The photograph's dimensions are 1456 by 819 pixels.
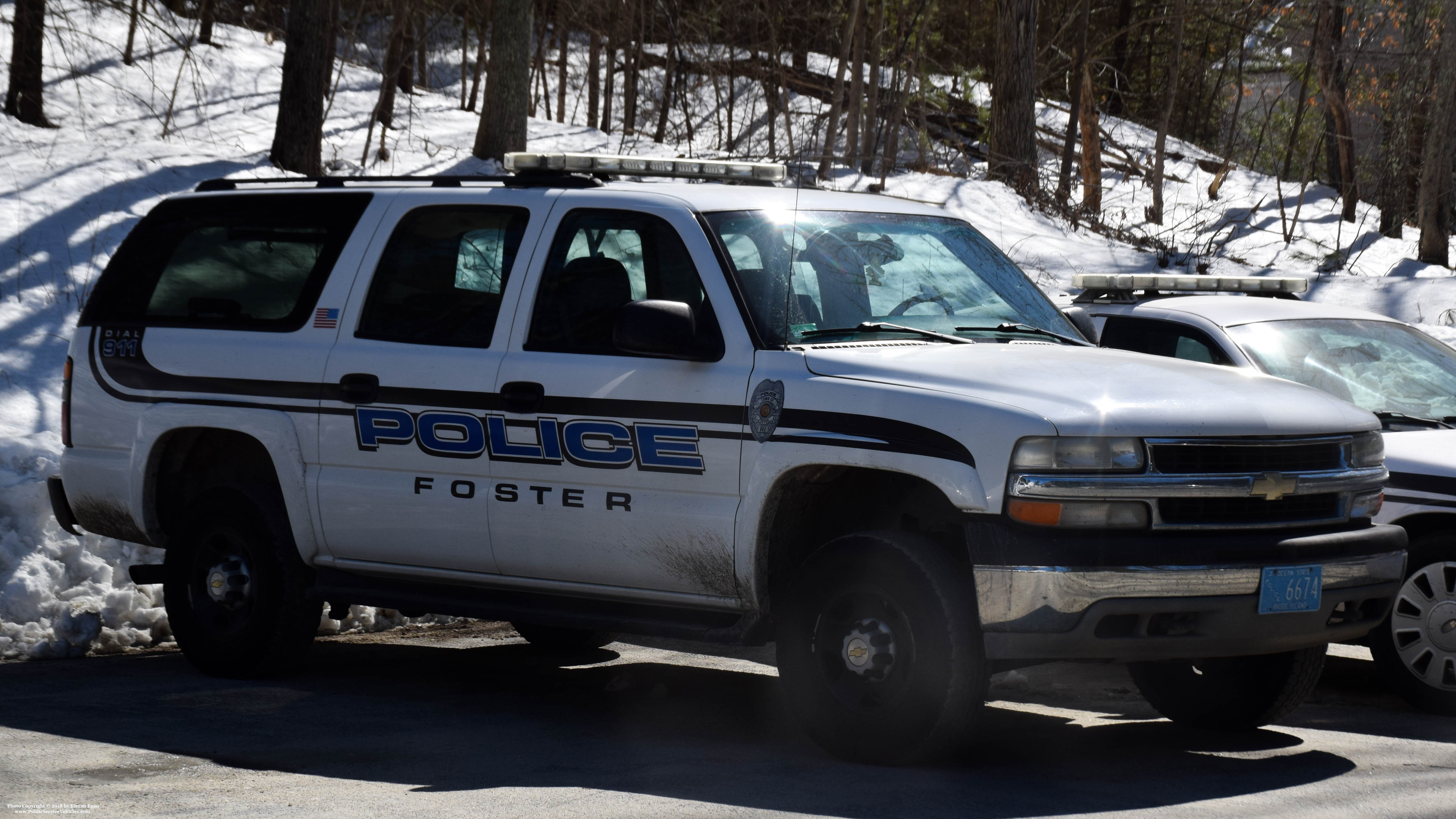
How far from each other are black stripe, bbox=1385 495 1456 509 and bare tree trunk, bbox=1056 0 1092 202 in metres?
17.1

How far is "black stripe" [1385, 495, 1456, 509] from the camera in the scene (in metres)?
6.74

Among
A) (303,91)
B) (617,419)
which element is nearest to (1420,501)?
(617,419)

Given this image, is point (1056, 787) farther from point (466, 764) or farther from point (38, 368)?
point (38, 368)

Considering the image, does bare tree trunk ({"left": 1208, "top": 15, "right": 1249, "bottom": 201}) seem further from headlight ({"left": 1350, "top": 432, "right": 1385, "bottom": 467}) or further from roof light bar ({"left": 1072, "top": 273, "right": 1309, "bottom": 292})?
headlight ({"left": 1350, "top": 432, "right": 1385, "bottom": 467})

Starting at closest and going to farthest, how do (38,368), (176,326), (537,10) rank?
1. (176,326)
2. (38,368)
3. (537,10)

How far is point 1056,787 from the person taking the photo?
5.11m

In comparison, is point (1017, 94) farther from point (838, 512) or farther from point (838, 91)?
point (838, 512)

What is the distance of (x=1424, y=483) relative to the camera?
268 inches

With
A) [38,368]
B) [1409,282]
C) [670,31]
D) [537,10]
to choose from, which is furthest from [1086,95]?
[38,368]

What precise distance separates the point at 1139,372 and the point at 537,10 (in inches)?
1091

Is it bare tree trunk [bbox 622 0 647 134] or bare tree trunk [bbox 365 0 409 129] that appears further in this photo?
bare tree trunk [bbox 622 0 647 134]

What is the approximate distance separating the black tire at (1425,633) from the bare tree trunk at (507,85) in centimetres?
1433

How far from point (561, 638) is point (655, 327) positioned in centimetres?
303

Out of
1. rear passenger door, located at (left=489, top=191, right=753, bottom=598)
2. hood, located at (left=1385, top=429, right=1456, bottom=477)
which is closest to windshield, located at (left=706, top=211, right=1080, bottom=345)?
rear passenger door, located at (left=489, top=191, right=753, bottom=598)
